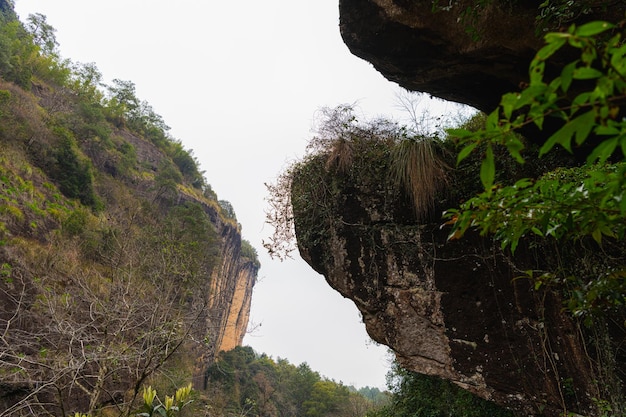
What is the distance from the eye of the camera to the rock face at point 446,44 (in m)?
3.65

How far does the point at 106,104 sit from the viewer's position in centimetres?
2905

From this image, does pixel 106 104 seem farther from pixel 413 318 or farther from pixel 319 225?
pixel 413 318

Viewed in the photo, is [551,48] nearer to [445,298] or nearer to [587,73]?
[587,73]

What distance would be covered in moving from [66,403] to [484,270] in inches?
375

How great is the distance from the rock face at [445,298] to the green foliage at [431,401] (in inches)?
52.4

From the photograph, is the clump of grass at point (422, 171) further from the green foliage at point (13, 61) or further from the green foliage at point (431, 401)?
the green foliage at point (13, 61)

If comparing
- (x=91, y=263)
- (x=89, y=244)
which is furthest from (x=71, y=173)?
(x=91, y=263)

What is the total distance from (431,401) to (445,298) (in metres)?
3.14

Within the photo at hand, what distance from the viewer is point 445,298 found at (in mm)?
4199

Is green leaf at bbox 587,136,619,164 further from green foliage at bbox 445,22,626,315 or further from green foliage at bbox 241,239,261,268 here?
green foliage at bbox 241,239,261,268

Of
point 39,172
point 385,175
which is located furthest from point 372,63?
point 39,172

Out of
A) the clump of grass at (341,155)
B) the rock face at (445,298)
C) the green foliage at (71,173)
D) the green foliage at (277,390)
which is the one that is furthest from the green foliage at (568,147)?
the green foliage at (277,390)

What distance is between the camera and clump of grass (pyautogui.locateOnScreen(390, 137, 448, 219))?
4449 millimetres

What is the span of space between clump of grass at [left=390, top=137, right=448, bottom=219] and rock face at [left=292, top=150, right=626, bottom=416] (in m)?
0.25
